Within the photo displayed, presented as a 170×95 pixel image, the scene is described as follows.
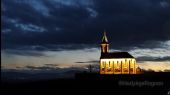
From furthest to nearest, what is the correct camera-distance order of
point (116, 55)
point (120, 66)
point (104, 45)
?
point (104, 45), point (116, 55), point (120, 66)

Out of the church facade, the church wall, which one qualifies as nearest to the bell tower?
the church facade

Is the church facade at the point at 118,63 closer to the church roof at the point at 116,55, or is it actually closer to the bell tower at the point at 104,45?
the church roof at the point at 116,55

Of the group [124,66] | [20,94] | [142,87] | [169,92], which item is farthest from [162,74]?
[20,94]

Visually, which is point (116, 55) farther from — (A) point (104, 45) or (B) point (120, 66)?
(A) point (104, 45)

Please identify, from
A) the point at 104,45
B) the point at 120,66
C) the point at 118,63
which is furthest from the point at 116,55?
→ the point at 104,45

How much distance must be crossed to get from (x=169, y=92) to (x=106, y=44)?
5232 cm

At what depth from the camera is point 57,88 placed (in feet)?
255

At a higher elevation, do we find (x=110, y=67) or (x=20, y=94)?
(x=110, y=67)

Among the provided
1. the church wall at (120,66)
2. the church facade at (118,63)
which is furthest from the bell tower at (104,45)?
the church wall at (120,66)

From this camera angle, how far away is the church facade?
3693 inches

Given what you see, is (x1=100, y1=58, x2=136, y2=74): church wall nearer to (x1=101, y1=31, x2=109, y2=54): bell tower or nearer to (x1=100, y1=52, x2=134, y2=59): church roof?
(x1=100, y1=52, x2=134, y2=59): church roof

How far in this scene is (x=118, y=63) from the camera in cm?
9531

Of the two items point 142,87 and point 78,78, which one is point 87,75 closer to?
point 78,78

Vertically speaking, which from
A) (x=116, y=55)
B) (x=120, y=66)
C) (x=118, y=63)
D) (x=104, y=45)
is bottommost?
(x=120, y=66)
